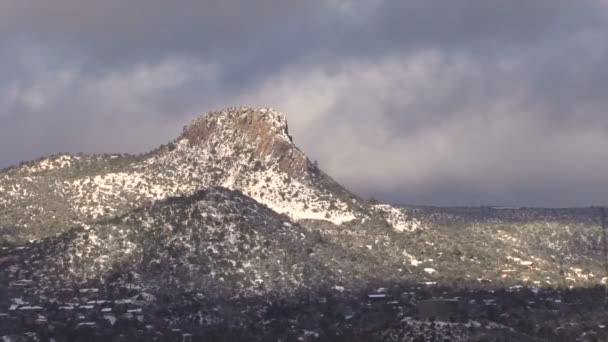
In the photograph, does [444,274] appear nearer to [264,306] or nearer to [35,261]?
[264,306]

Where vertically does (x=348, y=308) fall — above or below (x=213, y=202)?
below

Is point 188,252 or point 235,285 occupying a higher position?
point 188,252

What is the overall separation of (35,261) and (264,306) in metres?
31.3

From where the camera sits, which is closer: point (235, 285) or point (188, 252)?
point (235, 285)

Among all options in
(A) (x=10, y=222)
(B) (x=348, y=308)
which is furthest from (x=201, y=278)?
(A) (x=10, y=222)

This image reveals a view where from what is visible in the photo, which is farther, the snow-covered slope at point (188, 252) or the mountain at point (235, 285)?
the snow-covered slope at point (188, 252)

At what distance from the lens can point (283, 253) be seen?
18625 centimetres

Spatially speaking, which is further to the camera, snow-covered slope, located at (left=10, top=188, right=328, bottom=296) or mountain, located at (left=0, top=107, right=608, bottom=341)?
snow-covered slope, located at (left=10, top=188, right=328, bottom=296)

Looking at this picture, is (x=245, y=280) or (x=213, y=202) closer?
(x=245, y=280)

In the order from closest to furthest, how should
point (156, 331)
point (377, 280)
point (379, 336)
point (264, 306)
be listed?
point (379, 336) → point (156, 331) → point (264, 306) → point (377, 280)

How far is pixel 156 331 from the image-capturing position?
535 ft

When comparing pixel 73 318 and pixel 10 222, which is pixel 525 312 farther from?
pixel 10 222

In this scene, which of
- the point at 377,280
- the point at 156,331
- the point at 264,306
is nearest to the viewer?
the point at 156,331

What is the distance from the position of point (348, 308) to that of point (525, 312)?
922 inches
